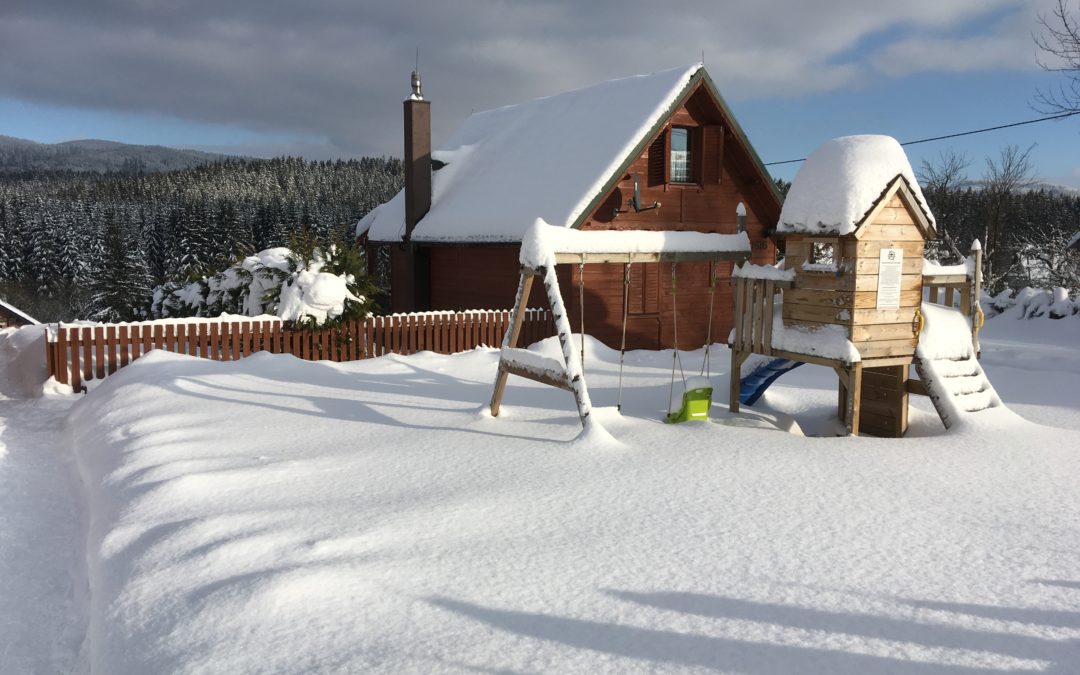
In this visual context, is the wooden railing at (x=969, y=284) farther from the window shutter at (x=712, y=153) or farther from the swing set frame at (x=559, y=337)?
the window shutter at (x=712, y=153)

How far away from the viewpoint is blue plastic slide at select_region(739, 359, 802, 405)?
1049 cm

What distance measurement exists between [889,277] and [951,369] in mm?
1474

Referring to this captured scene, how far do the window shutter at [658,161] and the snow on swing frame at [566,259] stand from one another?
23.6 feet

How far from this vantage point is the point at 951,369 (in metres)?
9.47

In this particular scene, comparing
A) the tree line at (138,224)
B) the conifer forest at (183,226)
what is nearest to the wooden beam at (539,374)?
the conifer forest at (183,226)

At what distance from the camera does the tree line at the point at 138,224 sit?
216 feet

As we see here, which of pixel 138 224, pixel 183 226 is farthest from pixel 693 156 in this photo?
pixel 138 224

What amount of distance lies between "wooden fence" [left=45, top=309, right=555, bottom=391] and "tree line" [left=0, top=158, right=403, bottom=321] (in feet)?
76.2

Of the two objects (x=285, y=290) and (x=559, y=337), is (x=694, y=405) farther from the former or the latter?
(x=285, y=290)

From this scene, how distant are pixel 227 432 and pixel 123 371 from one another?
176 inches

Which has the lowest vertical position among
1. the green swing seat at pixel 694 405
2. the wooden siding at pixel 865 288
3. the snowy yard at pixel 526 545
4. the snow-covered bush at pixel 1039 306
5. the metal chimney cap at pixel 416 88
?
the snowy yard at pixel 526 545

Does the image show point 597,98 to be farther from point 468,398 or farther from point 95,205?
point 95,205

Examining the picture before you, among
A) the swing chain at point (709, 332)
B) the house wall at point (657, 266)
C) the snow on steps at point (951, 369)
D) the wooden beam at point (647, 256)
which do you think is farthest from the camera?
the house wall at point (657, 266)

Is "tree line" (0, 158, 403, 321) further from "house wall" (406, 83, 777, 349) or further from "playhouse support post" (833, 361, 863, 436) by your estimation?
"playhouse support post" (833, 361, 863, 436)
